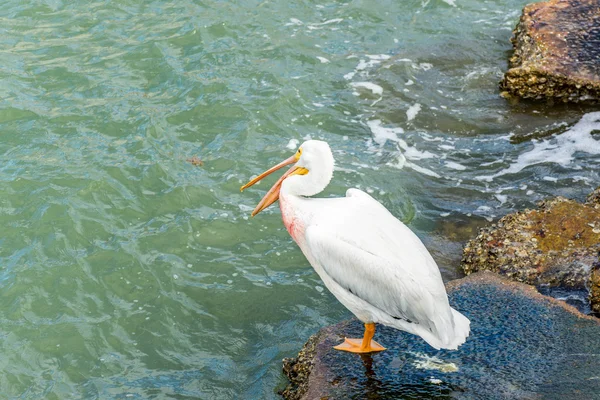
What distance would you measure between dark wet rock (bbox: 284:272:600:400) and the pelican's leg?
0.15ft

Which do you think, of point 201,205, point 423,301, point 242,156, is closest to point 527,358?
point 423,301

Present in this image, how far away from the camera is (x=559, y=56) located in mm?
9008

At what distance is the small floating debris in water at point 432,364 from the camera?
469 cm

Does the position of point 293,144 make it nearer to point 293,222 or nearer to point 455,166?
point 455,166

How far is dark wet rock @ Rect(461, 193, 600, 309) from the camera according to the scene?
5.70m

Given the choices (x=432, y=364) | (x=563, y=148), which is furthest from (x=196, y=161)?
(x=432, y=364)

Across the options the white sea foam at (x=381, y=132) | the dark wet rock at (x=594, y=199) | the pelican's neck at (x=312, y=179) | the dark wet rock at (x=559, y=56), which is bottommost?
the white sea foam at (x=381, y=132)

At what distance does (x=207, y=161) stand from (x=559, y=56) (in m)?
4.48

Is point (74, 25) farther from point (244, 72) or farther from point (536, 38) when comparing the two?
point (536, 38)

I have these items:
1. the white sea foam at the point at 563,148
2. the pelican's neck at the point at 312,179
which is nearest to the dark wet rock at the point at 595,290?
the pelican's neck at the point at 312,179

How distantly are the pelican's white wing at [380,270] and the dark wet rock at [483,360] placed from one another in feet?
0.77

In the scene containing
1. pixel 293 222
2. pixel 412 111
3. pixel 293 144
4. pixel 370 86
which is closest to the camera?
pixel 293 222

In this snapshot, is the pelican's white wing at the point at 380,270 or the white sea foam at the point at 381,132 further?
the white sea foam at the point at 381,132

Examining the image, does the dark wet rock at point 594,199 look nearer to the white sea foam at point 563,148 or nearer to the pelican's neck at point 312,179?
the white sea foam at point 563,148
